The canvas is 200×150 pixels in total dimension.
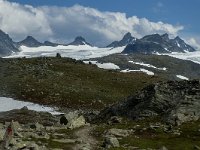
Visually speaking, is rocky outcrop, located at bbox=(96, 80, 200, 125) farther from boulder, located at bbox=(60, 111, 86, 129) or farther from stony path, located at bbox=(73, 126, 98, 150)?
stony path, located at bbox=(73, 126, 98, 150)

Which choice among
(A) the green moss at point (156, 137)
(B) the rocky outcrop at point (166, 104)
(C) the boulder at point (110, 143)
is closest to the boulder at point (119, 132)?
(A) the green moss at point (156, 137)

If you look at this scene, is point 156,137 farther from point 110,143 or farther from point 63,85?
point 63,85

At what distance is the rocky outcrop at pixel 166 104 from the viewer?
7288 cm

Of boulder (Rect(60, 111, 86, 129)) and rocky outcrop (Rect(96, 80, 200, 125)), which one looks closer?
boulder (Rect(60, 111, 86, 129))

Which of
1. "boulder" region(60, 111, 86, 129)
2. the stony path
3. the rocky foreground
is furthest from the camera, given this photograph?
"boulder" region(60, 111, 86, 129)

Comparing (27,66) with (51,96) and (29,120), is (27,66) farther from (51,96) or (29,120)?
(29,120)

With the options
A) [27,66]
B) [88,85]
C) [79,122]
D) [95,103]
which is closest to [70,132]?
[79,122]

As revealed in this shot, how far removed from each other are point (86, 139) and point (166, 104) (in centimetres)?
2434

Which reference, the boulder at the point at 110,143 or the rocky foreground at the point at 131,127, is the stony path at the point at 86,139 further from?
the boulder at the point at 110,143

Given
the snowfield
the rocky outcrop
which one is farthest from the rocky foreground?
the snowfield

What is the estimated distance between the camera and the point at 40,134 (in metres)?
56.1

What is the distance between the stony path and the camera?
164ft

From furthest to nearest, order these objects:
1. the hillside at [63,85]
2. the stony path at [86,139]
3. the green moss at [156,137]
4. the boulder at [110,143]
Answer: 1. the hillside at [63,85]
2. the green moss at [156,137]
3. the boulder at [110,143]
4. the stony path at [86,139]

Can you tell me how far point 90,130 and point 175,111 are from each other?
582 inches
